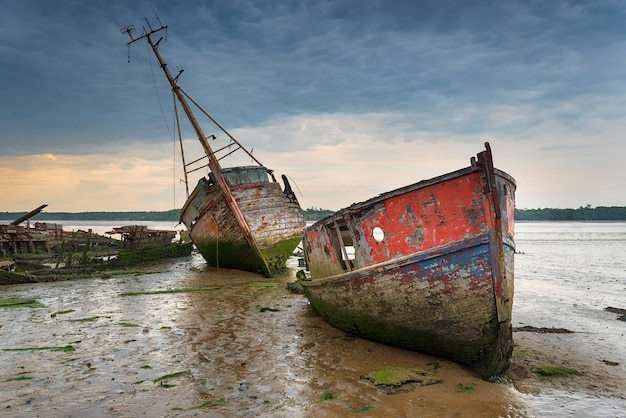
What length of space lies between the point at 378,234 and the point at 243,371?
2767 mm

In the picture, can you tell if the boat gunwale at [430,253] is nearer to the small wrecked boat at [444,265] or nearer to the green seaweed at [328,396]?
the small wrecked boat at [444,265]

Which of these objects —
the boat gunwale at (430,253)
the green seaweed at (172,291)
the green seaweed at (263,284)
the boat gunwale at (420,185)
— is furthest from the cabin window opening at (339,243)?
the green seaweed at (172,291)

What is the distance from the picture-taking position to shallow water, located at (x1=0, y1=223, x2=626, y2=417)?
16.2 feet

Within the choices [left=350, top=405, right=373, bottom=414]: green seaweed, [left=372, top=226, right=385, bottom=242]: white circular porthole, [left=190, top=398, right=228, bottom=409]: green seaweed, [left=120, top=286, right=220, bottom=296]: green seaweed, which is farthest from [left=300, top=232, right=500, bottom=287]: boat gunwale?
[left=120, top=286, right=220, bottom=296]: green seaweed

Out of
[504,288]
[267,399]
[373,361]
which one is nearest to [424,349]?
[373,361]

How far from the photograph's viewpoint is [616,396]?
17.6 ft

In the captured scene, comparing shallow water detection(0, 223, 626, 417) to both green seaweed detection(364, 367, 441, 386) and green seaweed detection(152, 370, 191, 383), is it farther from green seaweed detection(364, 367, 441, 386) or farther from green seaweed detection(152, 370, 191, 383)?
green seaweed detection(364, 367, 441, 386)

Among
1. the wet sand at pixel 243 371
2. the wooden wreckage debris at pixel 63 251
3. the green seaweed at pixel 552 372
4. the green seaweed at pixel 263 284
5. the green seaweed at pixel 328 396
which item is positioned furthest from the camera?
the wooden wreckage debris at pixel 63 251

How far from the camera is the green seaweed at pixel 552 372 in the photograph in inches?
235

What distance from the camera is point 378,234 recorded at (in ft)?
21.2

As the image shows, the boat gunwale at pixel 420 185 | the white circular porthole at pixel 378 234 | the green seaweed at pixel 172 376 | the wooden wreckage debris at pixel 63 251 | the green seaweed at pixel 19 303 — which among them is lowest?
the green seaweed at pixel 172 376

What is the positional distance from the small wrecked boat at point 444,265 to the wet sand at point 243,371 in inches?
17.6

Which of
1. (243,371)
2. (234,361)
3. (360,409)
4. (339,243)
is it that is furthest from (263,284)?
(360,409)

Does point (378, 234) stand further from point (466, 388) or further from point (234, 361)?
point (234, 361)
